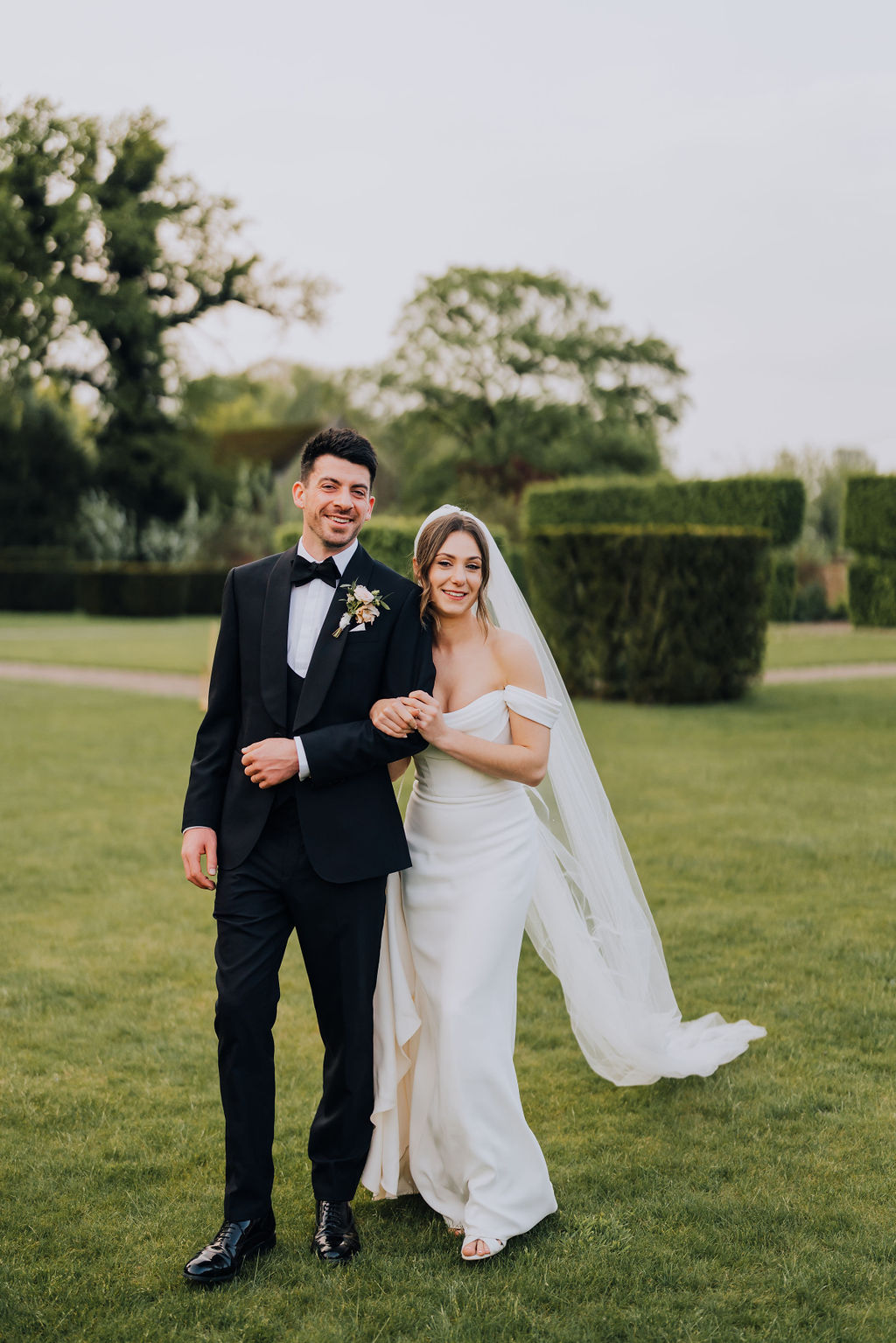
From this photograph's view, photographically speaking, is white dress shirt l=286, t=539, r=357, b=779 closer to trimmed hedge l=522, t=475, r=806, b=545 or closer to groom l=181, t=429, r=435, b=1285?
groom l=181, t=429, r=435, b=1285

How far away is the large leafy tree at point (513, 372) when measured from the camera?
49312 mm

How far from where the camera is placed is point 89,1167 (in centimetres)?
394

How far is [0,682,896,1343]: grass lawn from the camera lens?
310cm

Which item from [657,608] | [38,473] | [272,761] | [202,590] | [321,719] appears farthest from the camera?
[38,473]

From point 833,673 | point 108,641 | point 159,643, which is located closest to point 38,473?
point 108,641

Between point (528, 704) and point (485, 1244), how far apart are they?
1.50 m

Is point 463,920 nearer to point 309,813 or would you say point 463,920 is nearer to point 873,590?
point 309,813

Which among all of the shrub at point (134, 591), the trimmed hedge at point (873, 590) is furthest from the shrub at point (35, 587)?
the trimmed hedge at point (873, 590)

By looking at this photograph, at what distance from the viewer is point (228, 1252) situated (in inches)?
127

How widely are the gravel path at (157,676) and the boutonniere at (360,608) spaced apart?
45.9ft

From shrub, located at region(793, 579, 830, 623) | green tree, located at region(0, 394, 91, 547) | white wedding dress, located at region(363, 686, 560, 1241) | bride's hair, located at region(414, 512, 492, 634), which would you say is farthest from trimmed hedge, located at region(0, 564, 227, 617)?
white wedding dress, located at region(363, 686, 560, 1241)

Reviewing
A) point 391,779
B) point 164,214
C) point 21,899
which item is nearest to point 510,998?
point 391,779

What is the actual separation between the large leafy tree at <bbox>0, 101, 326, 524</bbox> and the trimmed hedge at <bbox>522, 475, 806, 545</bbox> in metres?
18.2

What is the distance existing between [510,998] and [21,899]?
455 cm
